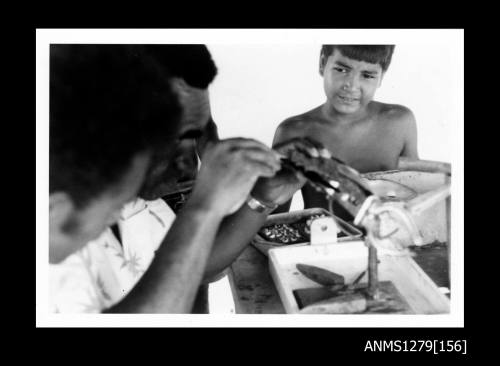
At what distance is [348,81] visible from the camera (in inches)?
61.9

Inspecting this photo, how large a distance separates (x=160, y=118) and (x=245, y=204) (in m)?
0.35

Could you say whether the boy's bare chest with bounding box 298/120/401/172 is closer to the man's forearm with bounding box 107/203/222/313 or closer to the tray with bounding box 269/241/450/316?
the tray with bounding box 269/241/450/316

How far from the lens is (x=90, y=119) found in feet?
4.44

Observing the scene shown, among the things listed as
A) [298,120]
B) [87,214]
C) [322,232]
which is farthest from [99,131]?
[322,232]

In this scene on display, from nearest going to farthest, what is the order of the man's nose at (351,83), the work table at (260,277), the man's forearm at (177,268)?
the man's forearm at (177,268) < the work table at (260,277) < the man's nose at (351,83)

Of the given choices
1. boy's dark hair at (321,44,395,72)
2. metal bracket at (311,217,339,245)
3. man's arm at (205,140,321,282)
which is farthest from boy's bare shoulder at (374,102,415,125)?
metal bracket at (311,217,339,245)

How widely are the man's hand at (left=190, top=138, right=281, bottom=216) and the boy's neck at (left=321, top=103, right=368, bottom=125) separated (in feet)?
1.04

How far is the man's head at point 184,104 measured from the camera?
144cm

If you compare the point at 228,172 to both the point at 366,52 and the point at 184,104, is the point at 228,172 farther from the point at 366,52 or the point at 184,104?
the point at 366,52

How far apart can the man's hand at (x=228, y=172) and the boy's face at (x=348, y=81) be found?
342mm

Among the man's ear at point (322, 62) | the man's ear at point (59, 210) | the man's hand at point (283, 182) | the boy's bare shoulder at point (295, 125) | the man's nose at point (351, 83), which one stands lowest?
the man's ear at point (59, 210)

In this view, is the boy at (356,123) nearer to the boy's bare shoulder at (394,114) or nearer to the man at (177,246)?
the boy's bare shoulder at (394,114)

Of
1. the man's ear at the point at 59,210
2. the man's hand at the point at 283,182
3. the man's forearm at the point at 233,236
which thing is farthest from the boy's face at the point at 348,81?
the man's ear at the point at 59,210

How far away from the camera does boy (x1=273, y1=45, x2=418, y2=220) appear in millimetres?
1567
